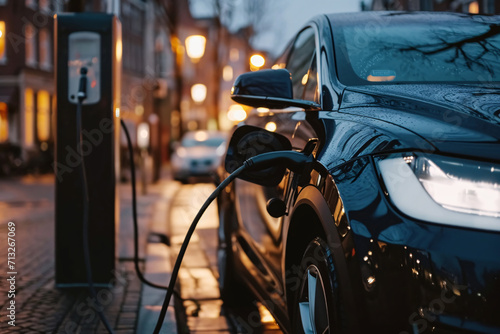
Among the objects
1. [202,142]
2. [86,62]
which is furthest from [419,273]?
[202,142]

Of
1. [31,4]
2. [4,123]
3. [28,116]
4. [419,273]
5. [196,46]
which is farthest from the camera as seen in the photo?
[28,116]

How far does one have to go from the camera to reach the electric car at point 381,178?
2.02 meters

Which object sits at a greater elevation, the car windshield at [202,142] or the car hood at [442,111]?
the car hood at [442,111]

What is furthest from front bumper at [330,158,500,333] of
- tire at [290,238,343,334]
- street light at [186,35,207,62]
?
street light at [186,35,207,62]

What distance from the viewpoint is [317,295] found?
2.71 m

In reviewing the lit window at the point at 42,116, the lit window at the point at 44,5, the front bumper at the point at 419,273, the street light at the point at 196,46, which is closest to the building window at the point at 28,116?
the lit window at the point at 42,116

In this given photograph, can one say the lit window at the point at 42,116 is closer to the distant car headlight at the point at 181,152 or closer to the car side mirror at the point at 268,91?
the distant car headlight at the point at 181,152

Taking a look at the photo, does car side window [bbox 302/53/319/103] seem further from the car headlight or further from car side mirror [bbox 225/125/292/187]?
the car headlight

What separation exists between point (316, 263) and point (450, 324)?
2.42 ft

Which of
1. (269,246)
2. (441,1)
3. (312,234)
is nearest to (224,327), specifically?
(269,246)

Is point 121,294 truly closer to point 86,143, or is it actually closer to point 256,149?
point 86,143

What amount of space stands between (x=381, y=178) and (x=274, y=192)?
1.22 meters

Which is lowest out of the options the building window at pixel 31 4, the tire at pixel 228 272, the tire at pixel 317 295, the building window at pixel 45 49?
the tire at pixel 228 272

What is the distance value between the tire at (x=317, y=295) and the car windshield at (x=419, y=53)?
0.84 meters
